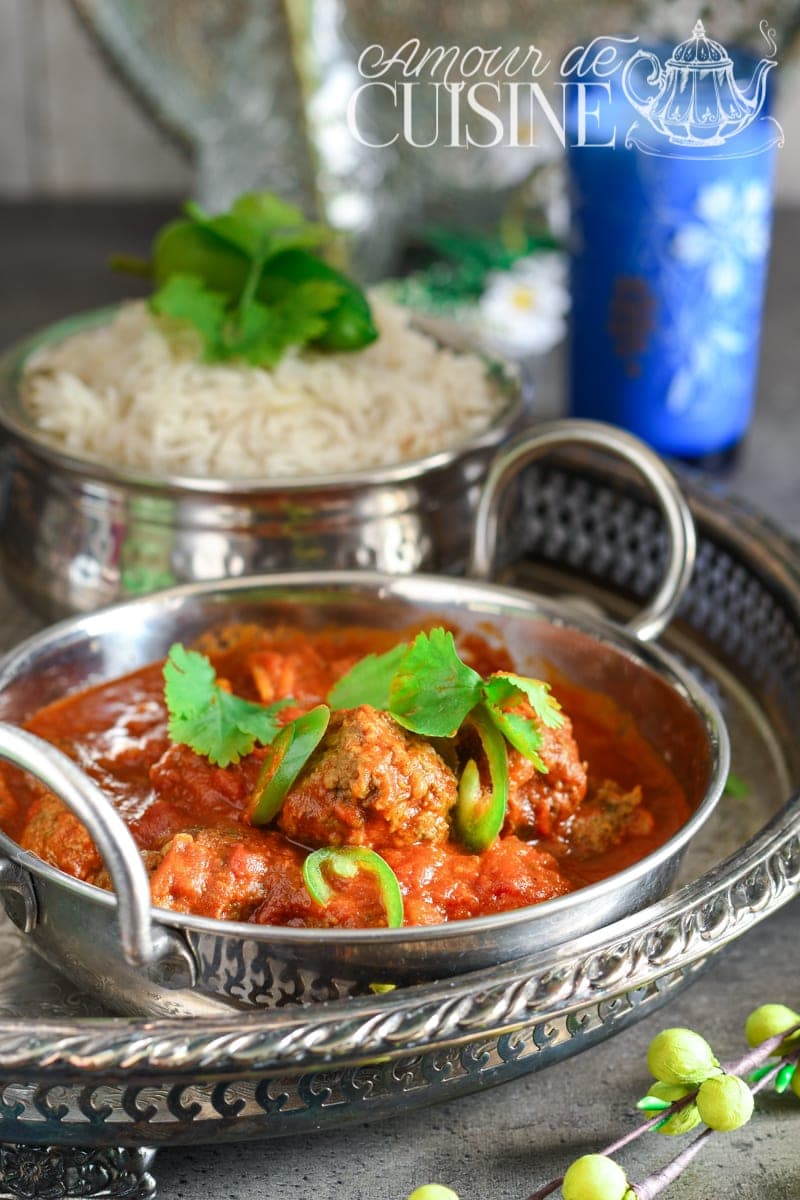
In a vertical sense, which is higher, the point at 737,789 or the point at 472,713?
the point at 472,713

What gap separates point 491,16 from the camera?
3326 mm

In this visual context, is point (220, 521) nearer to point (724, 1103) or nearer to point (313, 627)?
point (313, 627)

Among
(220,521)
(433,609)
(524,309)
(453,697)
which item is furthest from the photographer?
(524,309)

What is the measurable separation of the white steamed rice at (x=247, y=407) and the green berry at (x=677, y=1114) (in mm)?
1024

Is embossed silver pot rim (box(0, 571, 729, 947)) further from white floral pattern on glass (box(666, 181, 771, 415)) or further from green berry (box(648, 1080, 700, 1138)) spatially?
white floral pattern on glass (box(666, 181, 771, 415))

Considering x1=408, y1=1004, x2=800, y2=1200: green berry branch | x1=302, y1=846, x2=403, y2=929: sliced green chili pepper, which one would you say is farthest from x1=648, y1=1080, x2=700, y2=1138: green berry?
x1=302, y1=846, x2=403, y2=929: sliced green chili pepper

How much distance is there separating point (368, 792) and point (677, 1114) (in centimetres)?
38

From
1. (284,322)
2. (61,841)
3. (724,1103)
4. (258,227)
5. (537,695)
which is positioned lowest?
(724,1103)

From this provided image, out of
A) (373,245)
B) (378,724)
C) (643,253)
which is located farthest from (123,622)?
(373,245)

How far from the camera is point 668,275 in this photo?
2.57 metres

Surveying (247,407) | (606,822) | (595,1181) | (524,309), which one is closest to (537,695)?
(606,822)

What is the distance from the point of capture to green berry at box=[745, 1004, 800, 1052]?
1354 millimetres

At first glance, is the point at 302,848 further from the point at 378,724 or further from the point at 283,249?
the point at 283,249

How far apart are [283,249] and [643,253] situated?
29.5 inches
